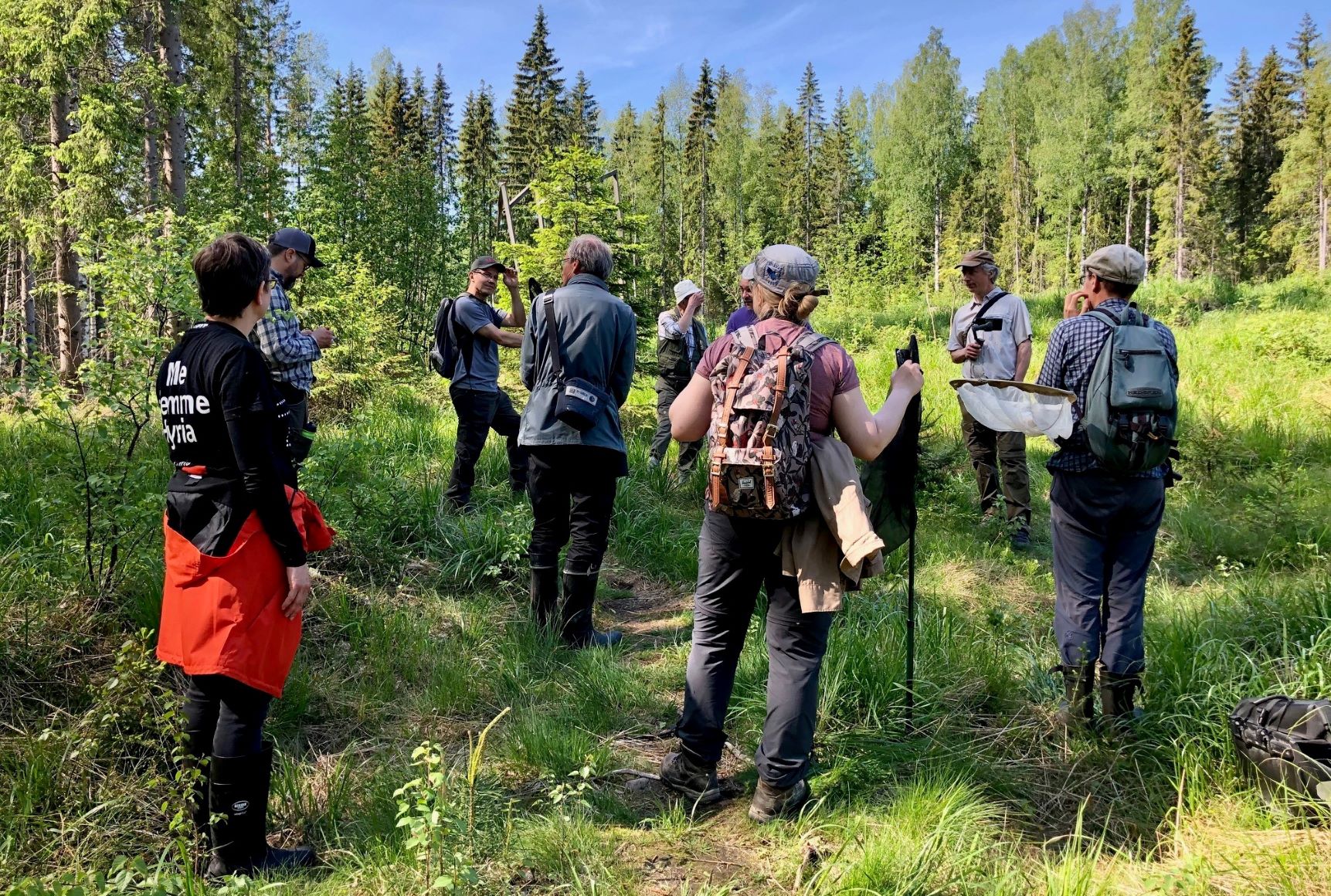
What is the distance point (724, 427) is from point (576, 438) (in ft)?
5.46

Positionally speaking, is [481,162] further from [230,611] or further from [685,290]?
[230,611]

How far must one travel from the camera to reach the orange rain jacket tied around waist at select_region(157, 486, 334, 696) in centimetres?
218

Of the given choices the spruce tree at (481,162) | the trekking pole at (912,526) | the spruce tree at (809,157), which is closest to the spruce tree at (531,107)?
the spruce tree at (481,162)

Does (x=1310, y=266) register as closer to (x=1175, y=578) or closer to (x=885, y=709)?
(x=1175, y=578)

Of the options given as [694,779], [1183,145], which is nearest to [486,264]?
[694,779]

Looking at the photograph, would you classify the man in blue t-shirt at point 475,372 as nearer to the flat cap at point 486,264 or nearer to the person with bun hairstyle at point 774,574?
the flat cap at point 486,264

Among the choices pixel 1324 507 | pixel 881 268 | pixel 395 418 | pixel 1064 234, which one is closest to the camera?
pixel 1324 507

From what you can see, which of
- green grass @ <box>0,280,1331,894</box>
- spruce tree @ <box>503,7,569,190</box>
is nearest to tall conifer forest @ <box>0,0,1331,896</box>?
green grass @ <box>0,280,1331,894</box>

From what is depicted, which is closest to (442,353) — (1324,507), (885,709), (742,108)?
(885,709)

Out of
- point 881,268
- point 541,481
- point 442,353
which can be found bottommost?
point 541,481

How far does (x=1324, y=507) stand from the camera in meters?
6.43

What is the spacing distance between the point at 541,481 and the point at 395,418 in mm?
4100

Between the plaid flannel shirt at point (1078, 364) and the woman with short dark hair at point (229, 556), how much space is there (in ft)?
9.97

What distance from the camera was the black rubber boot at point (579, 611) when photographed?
13.7 feet
